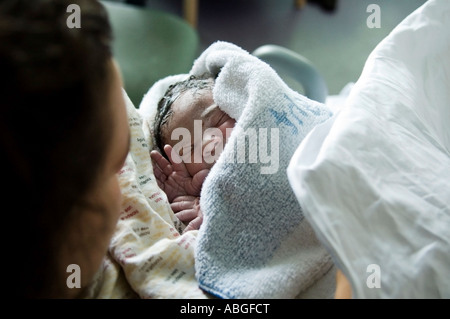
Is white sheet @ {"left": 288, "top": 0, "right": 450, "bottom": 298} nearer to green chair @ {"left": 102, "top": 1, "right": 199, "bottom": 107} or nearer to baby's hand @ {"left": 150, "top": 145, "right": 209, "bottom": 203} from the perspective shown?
baby's hand @ {"left": 150, "top": 145, "right": 209, "bottom": 203}

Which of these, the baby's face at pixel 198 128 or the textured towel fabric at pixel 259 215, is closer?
the textured towel fabric at pixel 259 215

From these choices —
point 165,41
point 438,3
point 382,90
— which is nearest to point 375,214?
point 382,90

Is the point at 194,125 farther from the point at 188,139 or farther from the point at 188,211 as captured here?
the point at 188,211

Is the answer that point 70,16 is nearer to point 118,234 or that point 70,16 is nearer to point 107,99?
point 107,99

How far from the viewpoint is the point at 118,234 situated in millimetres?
647

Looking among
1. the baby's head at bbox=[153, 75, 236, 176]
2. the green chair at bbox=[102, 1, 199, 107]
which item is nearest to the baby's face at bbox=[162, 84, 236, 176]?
the baby's head at bbox=[153, 75, 236, 176]

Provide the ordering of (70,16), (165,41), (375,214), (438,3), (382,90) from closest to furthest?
(70,16)
(375,214)
(382,90)
(438,3)
(165,41)

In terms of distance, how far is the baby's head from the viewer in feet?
2.64

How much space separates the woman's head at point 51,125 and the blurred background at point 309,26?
147 cm

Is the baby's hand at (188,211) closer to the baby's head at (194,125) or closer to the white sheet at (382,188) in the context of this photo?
the baby's head at (194,125)

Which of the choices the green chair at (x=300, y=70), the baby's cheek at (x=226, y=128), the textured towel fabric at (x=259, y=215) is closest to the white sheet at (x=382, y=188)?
the textured towel fabric at (x=259, y=215)

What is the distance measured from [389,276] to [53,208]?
338mm

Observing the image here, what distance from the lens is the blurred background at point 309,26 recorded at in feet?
6.41

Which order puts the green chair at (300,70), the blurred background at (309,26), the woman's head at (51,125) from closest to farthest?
the woman's head at (51,125), the green chair at (300,70), the blurred background at (309,26)
